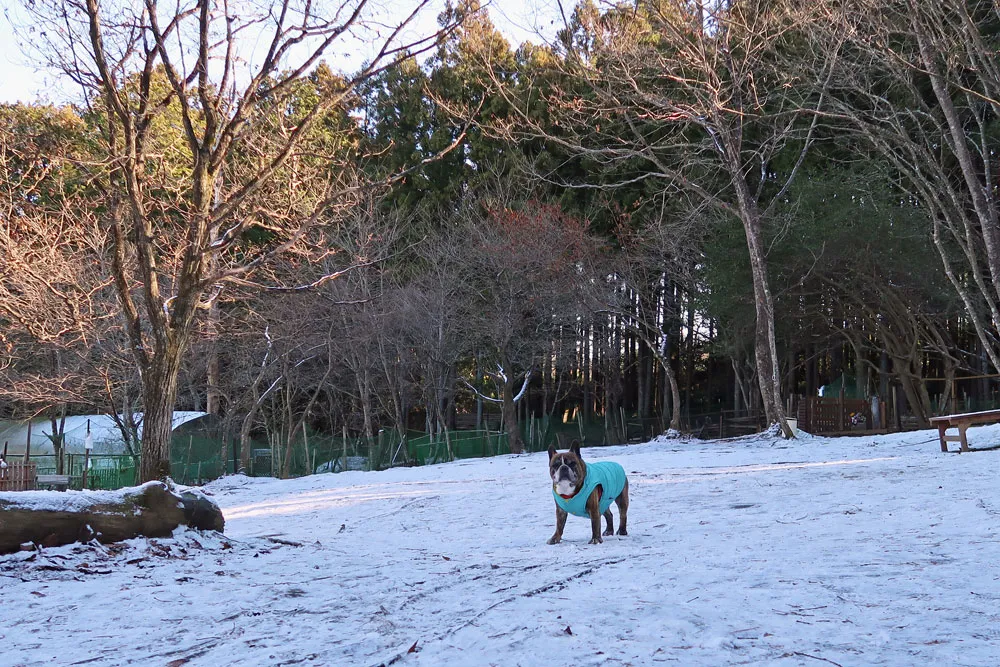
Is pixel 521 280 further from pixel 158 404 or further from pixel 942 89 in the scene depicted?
pixel 158 404

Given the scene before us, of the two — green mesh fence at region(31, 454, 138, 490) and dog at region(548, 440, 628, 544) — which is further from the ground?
dog at region(548, 440, 628, 544)

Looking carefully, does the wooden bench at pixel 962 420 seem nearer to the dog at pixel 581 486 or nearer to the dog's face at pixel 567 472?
the dog at pixel 581 486

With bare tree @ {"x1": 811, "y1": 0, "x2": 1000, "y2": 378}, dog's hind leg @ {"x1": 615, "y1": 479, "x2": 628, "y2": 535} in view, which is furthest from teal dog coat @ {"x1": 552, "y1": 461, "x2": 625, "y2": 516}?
bare tree @ {"x1": 811, "y1": 0, "x2": 1000, "y2": 378}

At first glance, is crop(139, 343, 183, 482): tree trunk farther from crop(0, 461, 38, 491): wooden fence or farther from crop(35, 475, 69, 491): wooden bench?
crop(35, 475, 69, 491): wooden bench

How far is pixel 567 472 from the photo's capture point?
7602 millimetres

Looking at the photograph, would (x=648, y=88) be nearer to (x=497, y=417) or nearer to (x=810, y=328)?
(x=810, y=328)

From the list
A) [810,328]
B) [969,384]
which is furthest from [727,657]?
[969,384]

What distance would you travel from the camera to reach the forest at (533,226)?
10898mm

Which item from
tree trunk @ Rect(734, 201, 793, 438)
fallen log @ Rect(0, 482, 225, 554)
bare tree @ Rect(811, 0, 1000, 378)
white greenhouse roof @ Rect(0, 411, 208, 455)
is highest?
bare tree @ Rect(811, 0, 1000, 378)

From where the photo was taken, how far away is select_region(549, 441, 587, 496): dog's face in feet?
25.0

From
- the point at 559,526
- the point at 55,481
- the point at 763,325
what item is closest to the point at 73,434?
the point at 55,481

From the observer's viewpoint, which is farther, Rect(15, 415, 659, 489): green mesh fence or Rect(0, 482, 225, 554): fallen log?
Rect(15, 415, 659, 489): green mesh fence

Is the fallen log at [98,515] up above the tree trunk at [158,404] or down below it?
below

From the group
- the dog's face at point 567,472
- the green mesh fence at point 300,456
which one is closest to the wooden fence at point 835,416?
the green mesh fence at point 300,456
